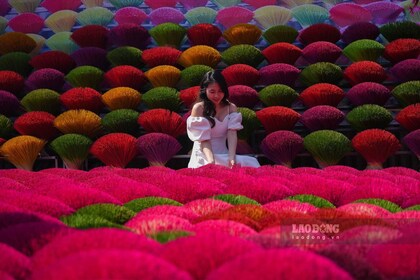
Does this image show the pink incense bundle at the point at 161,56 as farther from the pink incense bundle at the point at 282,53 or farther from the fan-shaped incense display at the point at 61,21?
the fan-shaped incense display at the point at 61,21

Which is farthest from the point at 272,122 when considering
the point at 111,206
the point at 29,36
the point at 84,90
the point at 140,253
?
the point at 140,253

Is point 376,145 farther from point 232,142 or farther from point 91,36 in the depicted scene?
point 91,36

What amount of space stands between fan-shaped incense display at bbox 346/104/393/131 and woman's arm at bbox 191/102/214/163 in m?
0.92

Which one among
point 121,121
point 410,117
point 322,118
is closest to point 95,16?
point 121,121

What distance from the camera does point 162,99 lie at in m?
Result: 3.77

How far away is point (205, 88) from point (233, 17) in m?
1.34

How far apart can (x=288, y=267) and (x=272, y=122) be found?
3009 mm

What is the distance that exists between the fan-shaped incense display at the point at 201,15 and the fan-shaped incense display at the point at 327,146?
5.34ft

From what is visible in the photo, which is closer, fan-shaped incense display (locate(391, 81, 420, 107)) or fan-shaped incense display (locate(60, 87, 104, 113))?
fan-shaped incense display (locate(391, 81, 420, 107))

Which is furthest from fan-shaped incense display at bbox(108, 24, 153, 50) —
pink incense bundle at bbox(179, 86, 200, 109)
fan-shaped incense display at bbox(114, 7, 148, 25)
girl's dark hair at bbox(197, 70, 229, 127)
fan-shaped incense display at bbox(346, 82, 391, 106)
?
fan-shaped incense display at bbox(346, 82, 391, 106)

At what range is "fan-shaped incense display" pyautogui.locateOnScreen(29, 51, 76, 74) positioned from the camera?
4250 millimetres

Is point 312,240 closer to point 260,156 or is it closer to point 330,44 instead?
point 260,156

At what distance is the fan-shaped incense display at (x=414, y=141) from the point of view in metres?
3.41

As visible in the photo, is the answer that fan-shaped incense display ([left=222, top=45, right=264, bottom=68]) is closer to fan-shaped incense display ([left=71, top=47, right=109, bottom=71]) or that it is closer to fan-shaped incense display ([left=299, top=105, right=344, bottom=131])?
fan-shaped incense display ([left=299, top=105, right=344, bottom=131])
